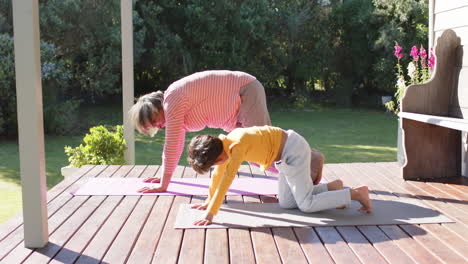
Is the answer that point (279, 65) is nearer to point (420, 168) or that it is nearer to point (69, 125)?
point (69, 125)

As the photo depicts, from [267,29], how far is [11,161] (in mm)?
7742

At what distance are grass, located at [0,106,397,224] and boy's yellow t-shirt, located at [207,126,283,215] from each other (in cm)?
324

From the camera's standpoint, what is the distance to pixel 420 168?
420 centimetres

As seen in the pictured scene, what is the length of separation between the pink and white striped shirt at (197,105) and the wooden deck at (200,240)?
42cm

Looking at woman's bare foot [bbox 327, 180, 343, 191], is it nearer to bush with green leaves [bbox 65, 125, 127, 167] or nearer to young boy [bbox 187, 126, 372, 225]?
young boy [bbox 187, 126, 372, 225]

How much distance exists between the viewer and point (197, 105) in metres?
3.62

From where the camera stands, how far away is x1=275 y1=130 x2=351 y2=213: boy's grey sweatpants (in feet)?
10.2

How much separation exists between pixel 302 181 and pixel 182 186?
123 cm

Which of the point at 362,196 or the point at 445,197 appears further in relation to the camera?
the point at 445,197

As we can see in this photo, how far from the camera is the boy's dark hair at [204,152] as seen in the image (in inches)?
108

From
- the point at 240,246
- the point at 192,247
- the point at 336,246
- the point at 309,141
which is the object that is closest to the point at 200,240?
the point at 192,247

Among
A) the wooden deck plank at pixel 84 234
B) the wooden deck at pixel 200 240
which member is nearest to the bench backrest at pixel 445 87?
the wooden deck at pixel 200 240

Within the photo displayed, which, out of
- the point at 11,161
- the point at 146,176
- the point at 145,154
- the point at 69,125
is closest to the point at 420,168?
the point at 146,176

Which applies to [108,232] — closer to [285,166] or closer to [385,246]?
[285,166]
